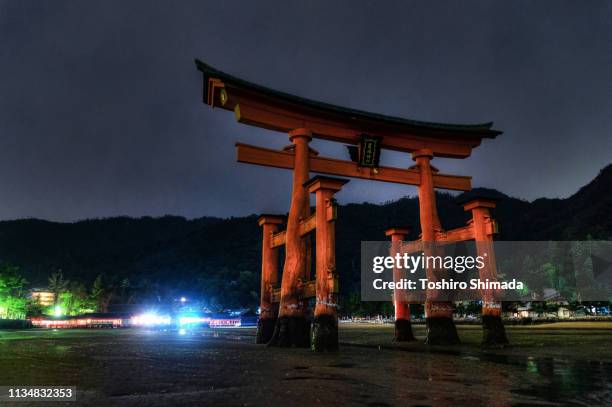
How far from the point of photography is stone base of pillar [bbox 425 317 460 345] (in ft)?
52.3

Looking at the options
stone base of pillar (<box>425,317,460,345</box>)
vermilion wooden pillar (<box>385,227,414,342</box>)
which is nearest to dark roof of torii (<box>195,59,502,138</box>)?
vermilion wooden pillar (<box>385,227,414,342</box>)

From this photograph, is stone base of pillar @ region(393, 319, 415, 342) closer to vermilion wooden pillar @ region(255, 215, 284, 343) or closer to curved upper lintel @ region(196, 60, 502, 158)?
vermilion wooden pillar @ region(255, 215, 284, 343)

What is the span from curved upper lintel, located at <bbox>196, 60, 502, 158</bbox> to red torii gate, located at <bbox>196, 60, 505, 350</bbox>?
4cm

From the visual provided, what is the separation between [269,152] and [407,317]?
9238 mm

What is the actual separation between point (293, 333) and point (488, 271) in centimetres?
711

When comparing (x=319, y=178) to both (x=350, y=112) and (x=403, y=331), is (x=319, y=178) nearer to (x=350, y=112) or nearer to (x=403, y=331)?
(x=350, y=112)

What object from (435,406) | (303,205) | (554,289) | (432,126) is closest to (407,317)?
(303,205)

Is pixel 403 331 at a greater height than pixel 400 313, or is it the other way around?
pixel 400 313

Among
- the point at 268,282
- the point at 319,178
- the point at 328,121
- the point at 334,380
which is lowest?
the point at 334,380

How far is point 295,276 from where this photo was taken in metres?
15.1

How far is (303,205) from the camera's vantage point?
1576 cm

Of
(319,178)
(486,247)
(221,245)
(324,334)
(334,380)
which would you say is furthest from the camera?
(221,245)

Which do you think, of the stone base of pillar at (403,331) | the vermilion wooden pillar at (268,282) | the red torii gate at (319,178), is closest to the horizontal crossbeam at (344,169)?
the red torii gate at (319,178)

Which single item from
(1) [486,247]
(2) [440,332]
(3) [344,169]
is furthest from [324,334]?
(3) [344,169]
